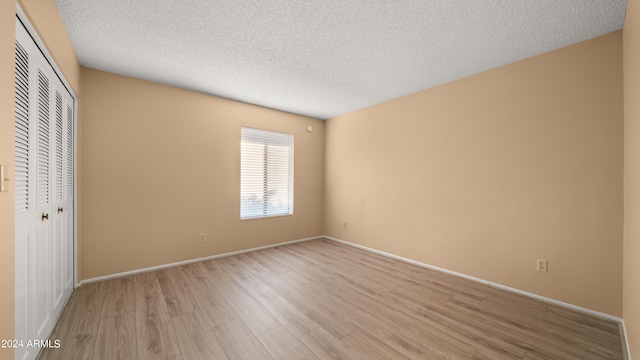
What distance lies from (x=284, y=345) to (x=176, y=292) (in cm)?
155

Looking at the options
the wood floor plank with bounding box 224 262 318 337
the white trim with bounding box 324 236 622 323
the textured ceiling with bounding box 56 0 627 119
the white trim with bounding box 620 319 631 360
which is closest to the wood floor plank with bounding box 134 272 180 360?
the wood floor plank with bounding box 224 262 318 337

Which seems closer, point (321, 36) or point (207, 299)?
point (321, 36)

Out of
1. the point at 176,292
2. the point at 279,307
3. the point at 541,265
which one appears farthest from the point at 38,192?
the point at 541,265

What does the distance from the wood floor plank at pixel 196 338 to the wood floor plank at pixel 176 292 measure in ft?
0.43

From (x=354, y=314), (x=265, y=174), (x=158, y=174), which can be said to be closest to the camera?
(x=354, y=314)

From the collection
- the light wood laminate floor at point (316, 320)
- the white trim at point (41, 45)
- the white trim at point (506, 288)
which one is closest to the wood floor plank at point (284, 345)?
the light wood laminate floor at point (316, 320)

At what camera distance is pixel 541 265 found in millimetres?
2514

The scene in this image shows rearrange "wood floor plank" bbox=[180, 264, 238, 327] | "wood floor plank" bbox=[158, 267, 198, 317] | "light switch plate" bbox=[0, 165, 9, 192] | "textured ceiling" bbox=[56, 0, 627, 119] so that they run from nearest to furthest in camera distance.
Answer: "light switch plate" bbox=[0, 165, 9, 192] < "textured ceiling" bbox=[56, 0, 627, 119] < "wood floor plank" bbox=[180, 264, 238, 327] < "wood floor plank" bbox=[158, 267, 198, 317]

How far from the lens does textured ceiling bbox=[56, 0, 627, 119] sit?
1.87 meters

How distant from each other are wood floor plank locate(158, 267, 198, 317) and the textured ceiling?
8.43 ft

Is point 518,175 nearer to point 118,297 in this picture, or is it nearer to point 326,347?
point 326,347

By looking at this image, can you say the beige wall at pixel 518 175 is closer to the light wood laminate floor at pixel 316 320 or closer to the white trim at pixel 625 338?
the white trim at pixel 625 338

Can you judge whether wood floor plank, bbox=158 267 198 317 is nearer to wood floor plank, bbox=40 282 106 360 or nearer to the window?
wood floor plank, bbox=40 282 106 360

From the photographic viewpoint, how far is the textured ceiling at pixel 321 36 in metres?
1.87
